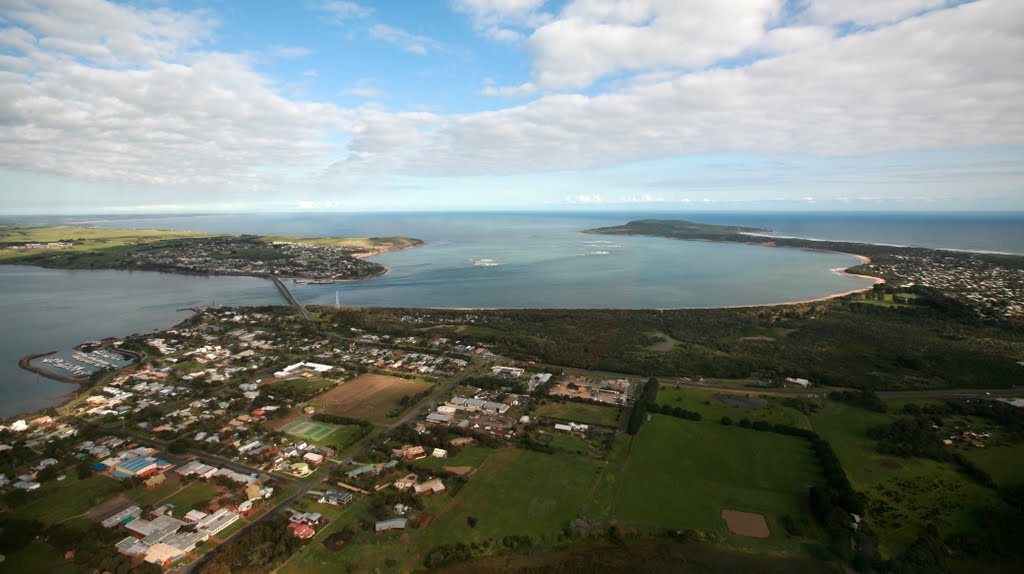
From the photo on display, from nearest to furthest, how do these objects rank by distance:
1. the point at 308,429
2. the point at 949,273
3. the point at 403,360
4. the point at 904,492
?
the point at 904,492
the point at 308,429
the point at 403,360
the point at 949,273

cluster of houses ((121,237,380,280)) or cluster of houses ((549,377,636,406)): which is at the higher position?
cluster of houses ((121,237,380,280))

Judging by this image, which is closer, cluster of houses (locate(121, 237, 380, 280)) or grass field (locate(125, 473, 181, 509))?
grass field (locate(125, 473, 181, 509))

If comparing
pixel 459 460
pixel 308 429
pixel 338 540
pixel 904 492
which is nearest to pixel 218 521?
pixel 338 540

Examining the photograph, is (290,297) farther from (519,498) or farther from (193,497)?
(519,498)

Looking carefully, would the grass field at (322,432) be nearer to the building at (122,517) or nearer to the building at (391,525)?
the building at (391,525)

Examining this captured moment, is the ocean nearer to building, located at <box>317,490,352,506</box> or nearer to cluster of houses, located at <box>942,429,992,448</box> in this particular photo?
building, located at <box>317,490,352,506</box>

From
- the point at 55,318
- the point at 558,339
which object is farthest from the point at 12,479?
Answer: the point at 55,318

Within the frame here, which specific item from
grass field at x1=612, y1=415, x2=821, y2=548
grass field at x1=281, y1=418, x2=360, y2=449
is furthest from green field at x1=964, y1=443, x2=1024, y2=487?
grass field at x1=281, y1=418, x2=360, y2=449
